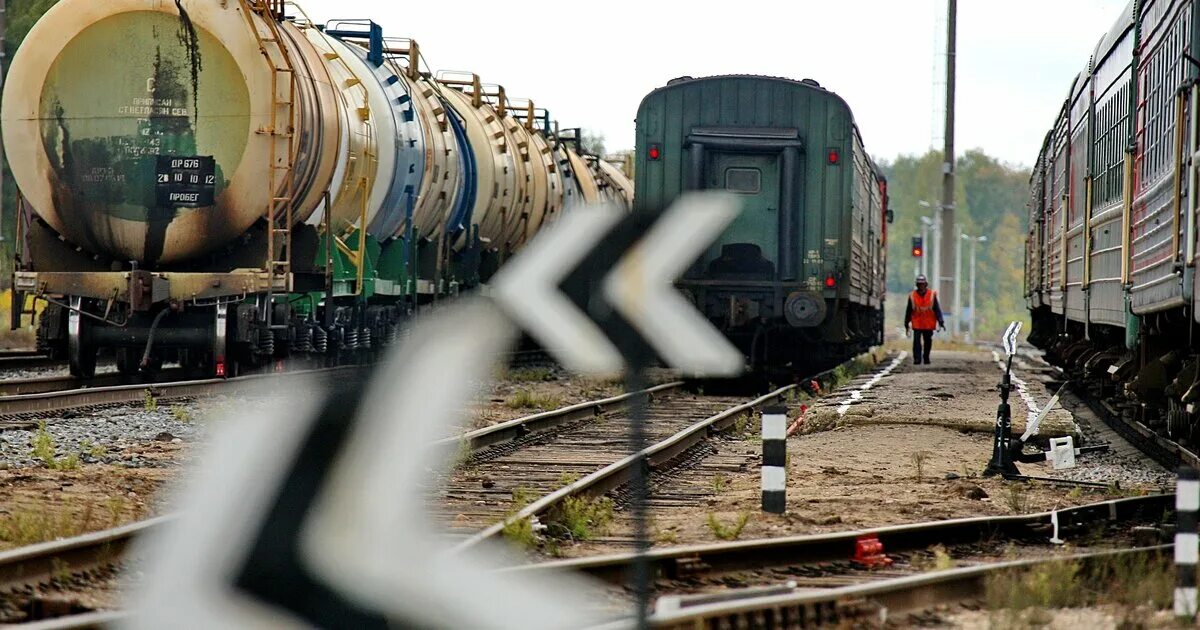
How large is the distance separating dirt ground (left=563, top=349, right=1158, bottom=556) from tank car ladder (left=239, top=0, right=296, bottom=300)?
5.05 metres

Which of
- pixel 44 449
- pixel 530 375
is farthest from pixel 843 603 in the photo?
pixel 530 375

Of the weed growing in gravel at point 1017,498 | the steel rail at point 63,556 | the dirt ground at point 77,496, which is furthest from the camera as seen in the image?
the weed growing in gravel at point 1017,498

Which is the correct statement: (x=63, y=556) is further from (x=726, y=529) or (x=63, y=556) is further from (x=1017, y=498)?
(x=1017, y=498)

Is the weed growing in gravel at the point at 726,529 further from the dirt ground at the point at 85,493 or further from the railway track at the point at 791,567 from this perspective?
the dirt ground at the point at 85,493

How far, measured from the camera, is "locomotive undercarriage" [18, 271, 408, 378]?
15.6m

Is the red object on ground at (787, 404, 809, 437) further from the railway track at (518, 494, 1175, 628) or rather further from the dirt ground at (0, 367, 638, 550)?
the railway track at (518, 494, 1175, 628)

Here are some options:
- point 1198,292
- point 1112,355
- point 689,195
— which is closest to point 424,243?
point 1112,355

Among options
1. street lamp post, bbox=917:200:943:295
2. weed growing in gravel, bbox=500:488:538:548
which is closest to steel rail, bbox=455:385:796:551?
weed growing in gravel, bbox=500:488:538:548

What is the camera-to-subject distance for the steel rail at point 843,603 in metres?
4.89

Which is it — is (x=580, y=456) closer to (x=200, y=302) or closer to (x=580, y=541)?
(x=580, y=541)

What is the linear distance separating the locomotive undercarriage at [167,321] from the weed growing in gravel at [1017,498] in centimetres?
797

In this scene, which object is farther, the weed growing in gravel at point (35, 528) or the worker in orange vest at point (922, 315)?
the worker in orange vest at point (922, 315)

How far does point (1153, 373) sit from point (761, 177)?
690 cm

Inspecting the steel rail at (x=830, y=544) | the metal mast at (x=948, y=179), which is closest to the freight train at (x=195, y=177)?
the steel rail at (x=830, y=544)
